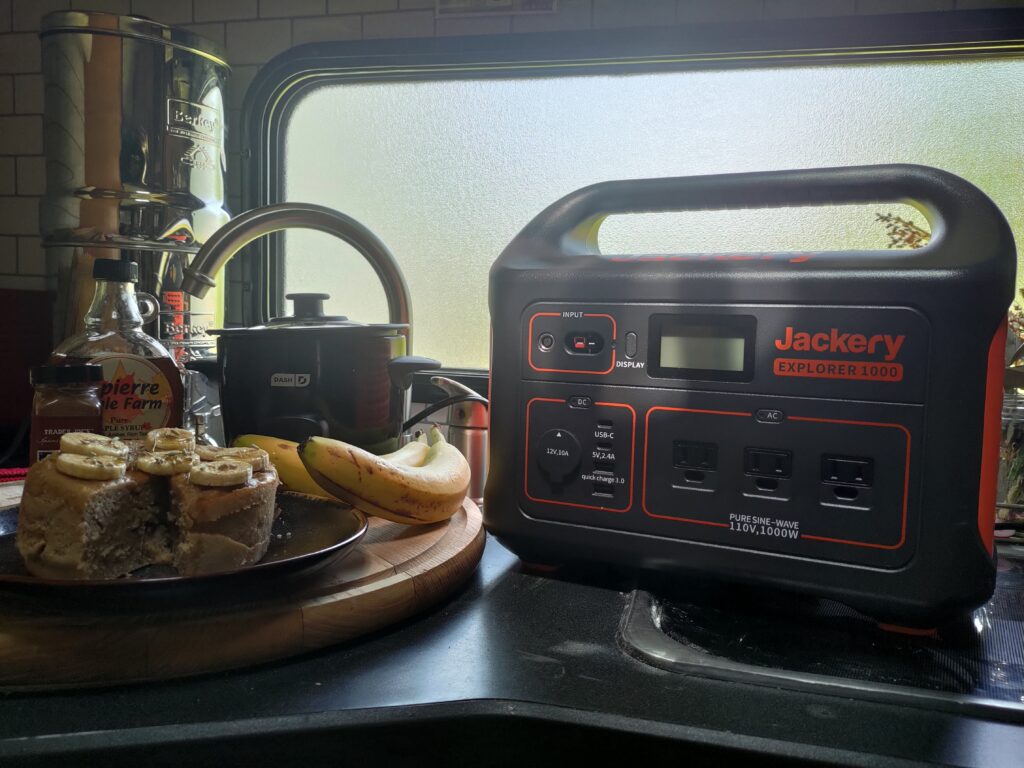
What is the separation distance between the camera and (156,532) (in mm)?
691

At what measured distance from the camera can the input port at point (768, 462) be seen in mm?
611

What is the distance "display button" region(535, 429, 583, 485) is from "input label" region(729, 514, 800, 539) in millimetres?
139

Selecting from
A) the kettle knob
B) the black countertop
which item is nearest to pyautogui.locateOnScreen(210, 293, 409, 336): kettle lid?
the kettle knob

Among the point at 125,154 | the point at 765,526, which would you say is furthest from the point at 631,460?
the point at 125,154

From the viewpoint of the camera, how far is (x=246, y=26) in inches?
57.1

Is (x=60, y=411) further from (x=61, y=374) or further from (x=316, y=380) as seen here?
(x=316, y=380)

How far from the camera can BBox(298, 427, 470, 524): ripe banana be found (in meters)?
0.76

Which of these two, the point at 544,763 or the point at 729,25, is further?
the point at 729,25

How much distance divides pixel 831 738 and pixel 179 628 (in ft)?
1.42

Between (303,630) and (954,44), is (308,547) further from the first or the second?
(954,44)

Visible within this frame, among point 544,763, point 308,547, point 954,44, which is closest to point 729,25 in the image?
point 954,44

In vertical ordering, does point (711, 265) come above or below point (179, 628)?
above

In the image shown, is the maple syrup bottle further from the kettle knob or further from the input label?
the input label

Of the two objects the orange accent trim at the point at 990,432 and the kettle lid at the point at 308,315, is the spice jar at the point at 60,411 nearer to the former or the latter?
the kettle lid at the point at 308,315
